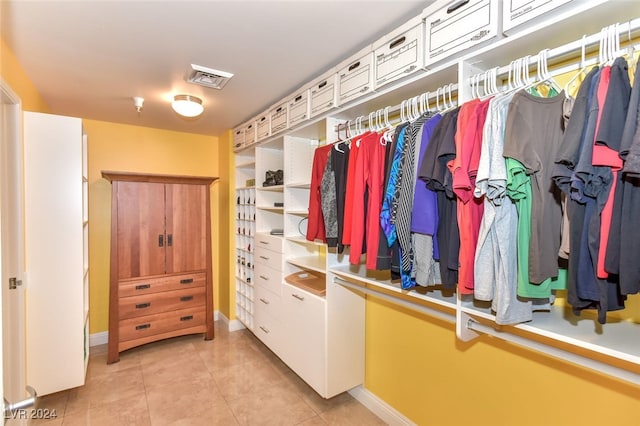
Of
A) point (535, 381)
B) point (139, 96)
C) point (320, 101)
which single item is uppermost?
point (139, 96)

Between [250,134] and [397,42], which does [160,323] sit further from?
[397,42]

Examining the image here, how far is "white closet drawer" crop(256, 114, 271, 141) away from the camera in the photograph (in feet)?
9.80

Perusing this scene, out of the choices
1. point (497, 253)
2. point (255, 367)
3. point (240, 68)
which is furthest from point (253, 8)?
point (255, 367)

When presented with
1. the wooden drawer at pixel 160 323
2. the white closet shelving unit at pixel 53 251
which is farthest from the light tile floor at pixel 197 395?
the white closet shelving unit at pixel 53 251

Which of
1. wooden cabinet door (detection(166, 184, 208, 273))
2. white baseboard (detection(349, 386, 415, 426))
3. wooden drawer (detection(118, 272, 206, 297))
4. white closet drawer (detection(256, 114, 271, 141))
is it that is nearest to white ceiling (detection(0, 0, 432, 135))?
white closet drawer (detection(256, 114, 271, 141))

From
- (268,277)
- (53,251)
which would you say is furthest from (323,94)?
(53,251)

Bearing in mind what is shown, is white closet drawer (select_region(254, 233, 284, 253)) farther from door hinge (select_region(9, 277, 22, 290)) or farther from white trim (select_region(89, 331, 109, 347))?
white trim (select_region(89, 331, 109, 347))

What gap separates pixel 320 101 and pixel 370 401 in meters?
2.26

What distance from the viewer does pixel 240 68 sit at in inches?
88.7

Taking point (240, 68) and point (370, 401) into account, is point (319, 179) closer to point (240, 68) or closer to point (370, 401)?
point (240, 68)

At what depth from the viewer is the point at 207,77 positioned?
2348mm

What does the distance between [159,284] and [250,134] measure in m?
1.88

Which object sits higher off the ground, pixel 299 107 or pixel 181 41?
pixel 181 41

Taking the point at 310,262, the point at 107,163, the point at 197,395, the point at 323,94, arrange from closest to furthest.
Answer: the point at 323,94 < the point at 197,395 < the point at 310,262 < the point at 107,163
